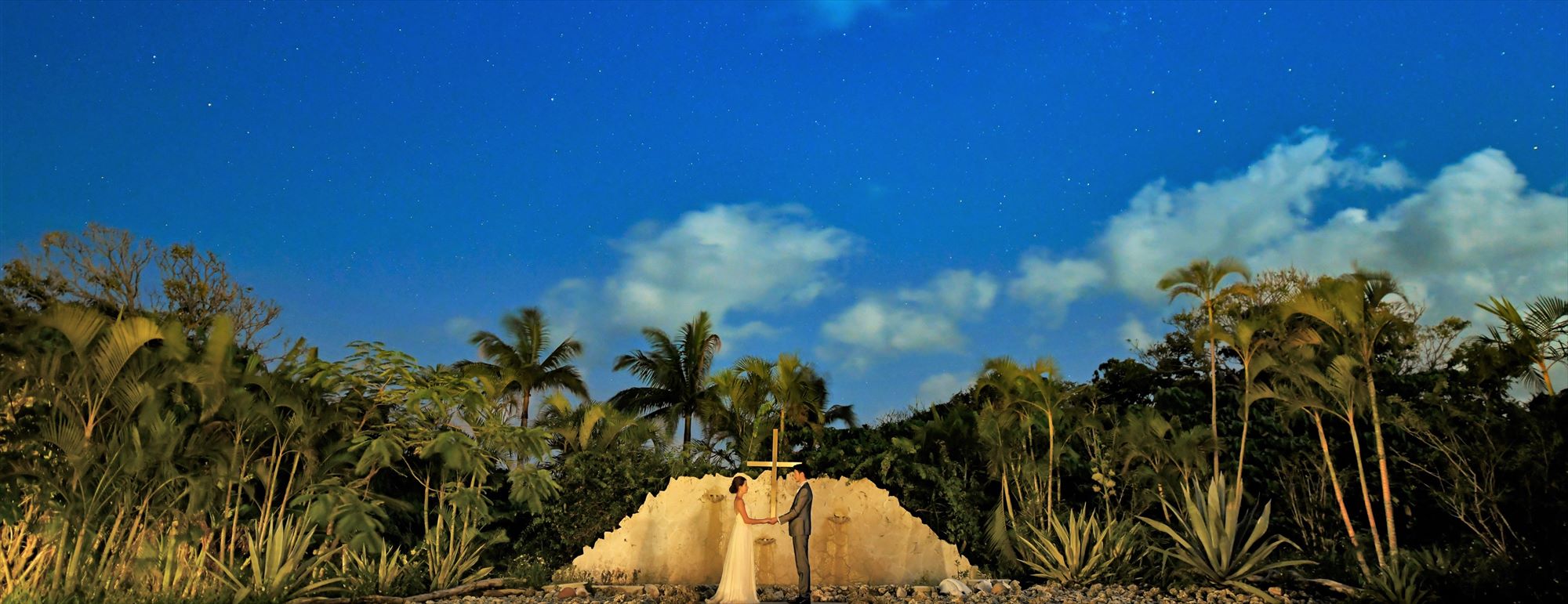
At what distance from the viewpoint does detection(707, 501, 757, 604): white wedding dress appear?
9820mm

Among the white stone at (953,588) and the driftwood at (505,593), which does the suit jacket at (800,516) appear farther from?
the driftwood at (505,593)

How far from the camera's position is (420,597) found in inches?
407

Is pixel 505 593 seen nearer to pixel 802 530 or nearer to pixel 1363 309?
pixel 802 530

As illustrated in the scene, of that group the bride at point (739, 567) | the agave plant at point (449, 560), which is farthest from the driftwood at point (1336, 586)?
the agave plant at point (449, 560)

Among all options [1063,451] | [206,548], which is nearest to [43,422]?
[206,548]

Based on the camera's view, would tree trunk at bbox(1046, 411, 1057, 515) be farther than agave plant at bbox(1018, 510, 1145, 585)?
Yes

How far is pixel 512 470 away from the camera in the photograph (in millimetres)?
12352

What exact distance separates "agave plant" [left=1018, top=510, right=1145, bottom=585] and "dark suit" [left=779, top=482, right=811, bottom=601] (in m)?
3.13

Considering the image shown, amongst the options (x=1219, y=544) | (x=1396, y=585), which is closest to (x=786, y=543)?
(x=1219, y=544)

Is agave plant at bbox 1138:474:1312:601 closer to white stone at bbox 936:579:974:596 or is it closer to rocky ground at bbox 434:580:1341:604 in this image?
rocky ground at bbox 434:580:1341:604

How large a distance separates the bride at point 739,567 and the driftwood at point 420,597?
2826 millimetres

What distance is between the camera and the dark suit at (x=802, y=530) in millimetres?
9906

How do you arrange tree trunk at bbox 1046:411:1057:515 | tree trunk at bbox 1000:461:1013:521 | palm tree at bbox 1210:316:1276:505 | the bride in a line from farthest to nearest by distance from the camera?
tree trunk at bbox 1000:461:1013:521 < tree trunk at bbox 1046:411:1057:515 < palm tree at bbox 1210:316:1276:505 < the bride

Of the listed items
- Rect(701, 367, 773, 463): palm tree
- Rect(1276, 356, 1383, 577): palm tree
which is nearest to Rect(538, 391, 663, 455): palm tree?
Rect(701, 367, 773, 463): palm tree
